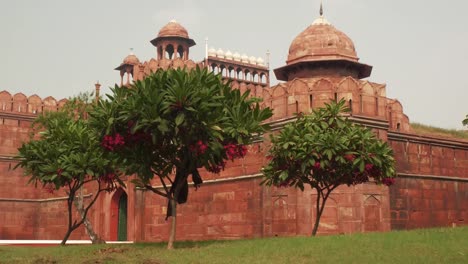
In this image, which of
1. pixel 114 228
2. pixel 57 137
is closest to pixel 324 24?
pixel 57 137

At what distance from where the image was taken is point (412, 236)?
13.9 meters

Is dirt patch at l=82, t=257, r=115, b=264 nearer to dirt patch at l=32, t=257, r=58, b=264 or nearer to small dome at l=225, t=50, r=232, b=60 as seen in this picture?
dirt patch at l=32, t=257, r=58, b=264

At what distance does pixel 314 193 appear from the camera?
22297 millimetres

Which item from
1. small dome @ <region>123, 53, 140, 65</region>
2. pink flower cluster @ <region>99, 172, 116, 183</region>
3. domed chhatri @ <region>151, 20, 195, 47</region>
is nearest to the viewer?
pink flower cluster @ <region>99, 172, 116, 183</region>

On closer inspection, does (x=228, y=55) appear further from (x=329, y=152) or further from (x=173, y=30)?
(x=329, y=152)

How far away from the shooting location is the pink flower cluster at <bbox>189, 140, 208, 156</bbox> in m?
14.0

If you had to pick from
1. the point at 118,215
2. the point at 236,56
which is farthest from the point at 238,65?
the point at 118,215

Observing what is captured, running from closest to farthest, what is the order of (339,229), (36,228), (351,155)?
(351,155) < (339,229) < (36,228)

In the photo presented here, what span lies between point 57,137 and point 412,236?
39.8ft

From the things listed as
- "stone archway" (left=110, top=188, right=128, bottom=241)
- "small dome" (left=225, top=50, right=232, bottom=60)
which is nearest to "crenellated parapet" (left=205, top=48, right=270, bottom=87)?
"small dome" (left=225, top=50, right=232, bottom=60)

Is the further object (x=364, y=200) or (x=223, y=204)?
(x=223, y=204)

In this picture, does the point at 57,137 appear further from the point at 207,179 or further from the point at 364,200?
the point at 364,200

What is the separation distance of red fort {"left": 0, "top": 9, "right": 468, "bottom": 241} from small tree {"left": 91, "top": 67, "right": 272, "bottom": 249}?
8.27 m

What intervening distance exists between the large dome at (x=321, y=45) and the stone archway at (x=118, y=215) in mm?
12415
